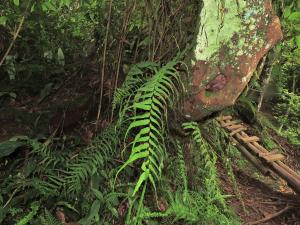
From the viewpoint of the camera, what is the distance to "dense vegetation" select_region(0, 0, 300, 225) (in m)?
2.81

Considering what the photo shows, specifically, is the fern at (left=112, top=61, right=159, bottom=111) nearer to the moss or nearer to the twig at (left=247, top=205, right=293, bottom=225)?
the moss

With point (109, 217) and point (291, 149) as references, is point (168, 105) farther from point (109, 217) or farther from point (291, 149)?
point (291, 149)

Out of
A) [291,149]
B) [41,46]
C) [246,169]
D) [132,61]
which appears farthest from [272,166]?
[41,46]

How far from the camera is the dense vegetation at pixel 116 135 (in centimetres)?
281


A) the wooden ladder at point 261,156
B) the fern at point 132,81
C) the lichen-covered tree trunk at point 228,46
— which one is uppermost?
the lichen-covered tree trunk at point 228,46

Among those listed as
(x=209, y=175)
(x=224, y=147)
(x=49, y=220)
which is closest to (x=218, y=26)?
(x=209, y=175)

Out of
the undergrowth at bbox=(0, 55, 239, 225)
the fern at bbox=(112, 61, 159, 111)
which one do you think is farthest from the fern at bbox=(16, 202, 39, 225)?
the fern at bbox=(112, 61, 159, 111)

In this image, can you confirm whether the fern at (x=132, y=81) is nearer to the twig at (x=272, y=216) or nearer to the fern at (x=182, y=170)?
the fern at (x=182, y=170)

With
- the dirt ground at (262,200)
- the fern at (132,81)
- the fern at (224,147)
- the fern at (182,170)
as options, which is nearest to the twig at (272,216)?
the dirt ground at (262,200)

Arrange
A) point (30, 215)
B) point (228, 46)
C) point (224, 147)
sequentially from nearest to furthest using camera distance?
point (30, 215) → point (228, 46) → point (224, 147)

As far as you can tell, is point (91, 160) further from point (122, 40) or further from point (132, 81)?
point (122, 40)

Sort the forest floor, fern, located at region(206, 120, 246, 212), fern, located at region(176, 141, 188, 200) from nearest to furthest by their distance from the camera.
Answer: fern, located at region(176, 141, 188, 200) → the forest floor → fern, located at region(206, 120, 246, 212)

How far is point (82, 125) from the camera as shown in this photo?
3514mm

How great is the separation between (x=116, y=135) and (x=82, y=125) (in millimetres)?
592
